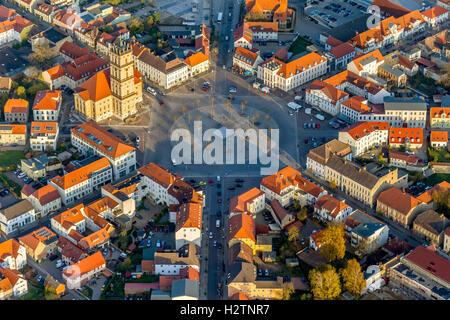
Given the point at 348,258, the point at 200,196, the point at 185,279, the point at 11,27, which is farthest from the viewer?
the point at 11,27

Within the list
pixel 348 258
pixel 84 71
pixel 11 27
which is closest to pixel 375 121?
pixel 348 258

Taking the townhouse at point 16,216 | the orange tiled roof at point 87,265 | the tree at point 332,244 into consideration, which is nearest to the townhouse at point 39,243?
the townhouse at point 16,216

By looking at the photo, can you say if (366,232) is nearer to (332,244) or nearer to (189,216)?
(332,244)

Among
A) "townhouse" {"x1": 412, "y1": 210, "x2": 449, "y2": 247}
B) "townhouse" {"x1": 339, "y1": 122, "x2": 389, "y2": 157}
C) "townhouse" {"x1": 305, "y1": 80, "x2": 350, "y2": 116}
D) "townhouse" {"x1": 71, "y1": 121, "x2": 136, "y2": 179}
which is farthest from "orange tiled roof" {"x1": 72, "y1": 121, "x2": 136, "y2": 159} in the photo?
"townhouse" {"x1": 412, "y1": 210, "x2": 449, "y2": 247}

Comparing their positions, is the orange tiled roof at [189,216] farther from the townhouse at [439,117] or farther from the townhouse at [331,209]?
the townhouse at [439,117]

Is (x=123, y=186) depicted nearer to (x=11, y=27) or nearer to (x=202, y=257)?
(x=202, y=257)

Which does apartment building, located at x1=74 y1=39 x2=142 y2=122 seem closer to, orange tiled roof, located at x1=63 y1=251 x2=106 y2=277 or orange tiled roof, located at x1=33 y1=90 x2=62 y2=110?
orange tiled roof, located at x1=33 y1=90 x2=62 y2=110
